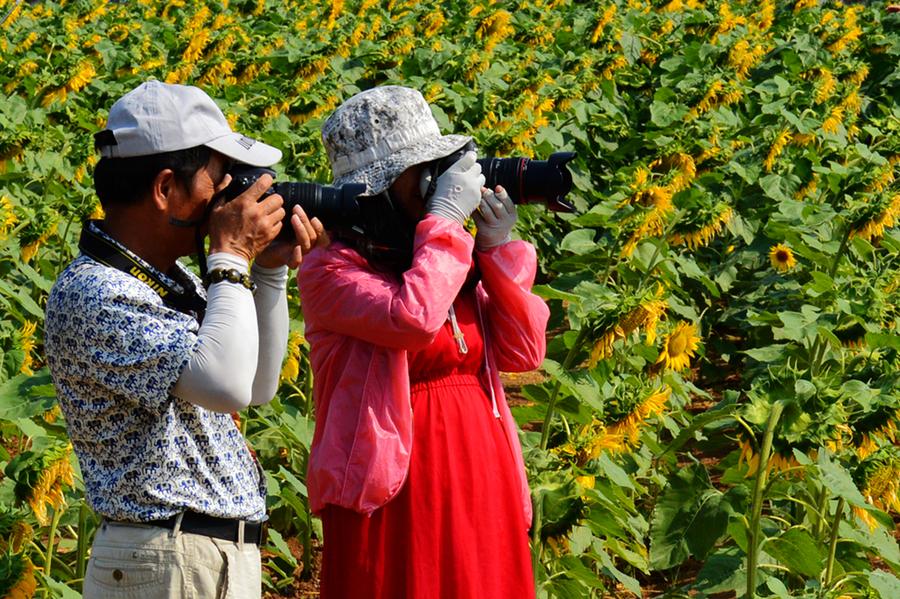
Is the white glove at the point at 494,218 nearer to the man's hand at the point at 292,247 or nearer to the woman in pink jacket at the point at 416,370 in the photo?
the woman in pink jacket at the point at 416,370

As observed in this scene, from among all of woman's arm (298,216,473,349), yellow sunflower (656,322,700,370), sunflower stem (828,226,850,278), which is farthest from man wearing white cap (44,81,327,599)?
sunflower stem (828,226,850,278)

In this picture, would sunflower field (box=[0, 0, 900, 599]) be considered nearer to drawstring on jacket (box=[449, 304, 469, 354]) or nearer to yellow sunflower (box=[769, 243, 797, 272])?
yellow sunflower (box=[769, 243, 797, 272])

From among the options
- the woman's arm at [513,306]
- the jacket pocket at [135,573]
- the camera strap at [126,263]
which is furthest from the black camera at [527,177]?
the jacket pocket at [135,573]

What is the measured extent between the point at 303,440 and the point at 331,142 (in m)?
1.11

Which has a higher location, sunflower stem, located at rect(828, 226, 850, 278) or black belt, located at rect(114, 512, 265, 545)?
black belt, located at rect(114, 512, 265, 545)

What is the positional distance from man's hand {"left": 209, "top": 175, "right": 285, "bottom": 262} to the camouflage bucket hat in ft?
1.62

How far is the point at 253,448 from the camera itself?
3740 mm

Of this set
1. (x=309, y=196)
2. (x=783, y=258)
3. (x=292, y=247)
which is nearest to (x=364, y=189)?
(x=309, y=196)

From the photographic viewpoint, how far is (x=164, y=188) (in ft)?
6.72

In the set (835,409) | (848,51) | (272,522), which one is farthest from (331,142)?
(848,51)

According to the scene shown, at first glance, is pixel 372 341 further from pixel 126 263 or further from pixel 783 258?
pixel 783 258

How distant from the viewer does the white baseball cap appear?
2033 mm

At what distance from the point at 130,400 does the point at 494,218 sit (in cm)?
91

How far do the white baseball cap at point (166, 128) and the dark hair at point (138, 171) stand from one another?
0.04ft
